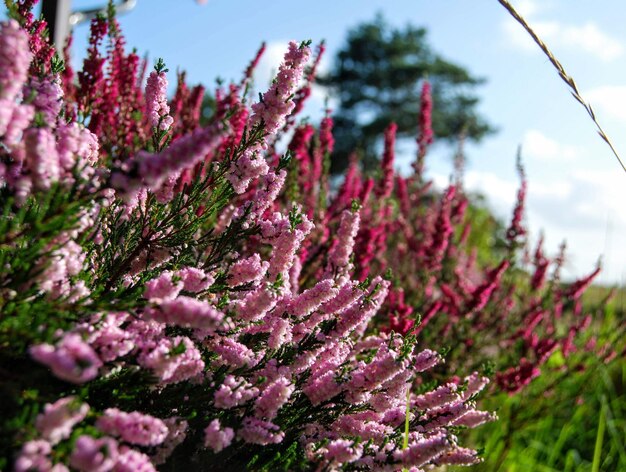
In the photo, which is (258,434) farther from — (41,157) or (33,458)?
(41,157)

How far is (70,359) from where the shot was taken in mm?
1065

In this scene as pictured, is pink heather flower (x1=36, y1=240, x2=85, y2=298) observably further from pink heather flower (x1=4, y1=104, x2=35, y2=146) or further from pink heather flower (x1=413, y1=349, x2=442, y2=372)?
pink heather flower (x1=413, y1=349, x2=442, y2=372)

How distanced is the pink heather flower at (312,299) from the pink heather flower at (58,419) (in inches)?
29.3

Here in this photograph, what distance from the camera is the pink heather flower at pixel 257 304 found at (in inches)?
62.7

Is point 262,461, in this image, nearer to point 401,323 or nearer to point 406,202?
point 401,323

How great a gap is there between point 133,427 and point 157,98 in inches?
41.7

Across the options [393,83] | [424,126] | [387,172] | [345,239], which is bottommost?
[345,239]

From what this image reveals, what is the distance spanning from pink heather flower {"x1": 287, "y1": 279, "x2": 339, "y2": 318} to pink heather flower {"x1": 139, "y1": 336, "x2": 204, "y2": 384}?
1.39 feet

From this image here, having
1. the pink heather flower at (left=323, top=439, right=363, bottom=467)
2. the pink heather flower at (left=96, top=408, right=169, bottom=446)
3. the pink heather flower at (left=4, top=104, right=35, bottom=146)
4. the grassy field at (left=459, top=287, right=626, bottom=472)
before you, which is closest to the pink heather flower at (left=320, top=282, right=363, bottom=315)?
the pink heather flower at (left=323, top=439, right=363, bottom=467)

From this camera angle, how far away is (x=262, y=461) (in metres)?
1.70

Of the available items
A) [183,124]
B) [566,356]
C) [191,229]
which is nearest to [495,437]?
[566,356]

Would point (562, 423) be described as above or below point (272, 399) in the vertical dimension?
above

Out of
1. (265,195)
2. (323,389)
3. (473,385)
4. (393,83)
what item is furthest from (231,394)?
(393,83)

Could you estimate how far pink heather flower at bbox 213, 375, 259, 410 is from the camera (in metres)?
1.45
